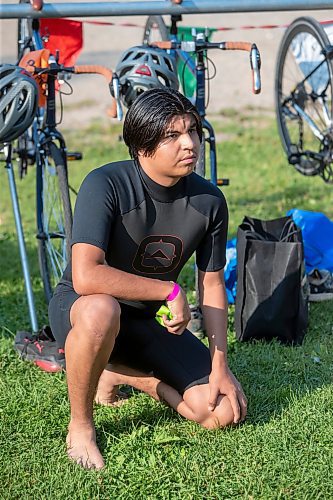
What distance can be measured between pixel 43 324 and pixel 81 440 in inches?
66.2

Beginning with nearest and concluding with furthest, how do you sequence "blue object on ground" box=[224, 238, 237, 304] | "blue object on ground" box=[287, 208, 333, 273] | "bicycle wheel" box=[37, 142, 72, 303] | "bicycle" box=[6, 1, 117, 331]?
"bicycle" box=[6, 1, 117, 331] < "bicycle wheel" box=[37, 142, 72, 303] < "blue object on ground" box=[224, 238, 237, 304] < "blue object on ground" box=[287, 208, 333, 273]

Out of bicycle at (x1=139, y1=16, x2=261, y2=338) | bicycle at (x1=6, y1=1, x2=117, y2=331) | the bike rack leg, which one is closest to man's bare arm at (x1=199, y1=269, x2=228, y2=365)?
bicycle at (x1=139, y1=16, x2=261, y2=338)

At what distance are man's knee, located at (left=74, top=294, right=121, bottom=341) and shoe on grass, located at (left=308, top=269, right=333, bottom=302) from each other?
2.22 m

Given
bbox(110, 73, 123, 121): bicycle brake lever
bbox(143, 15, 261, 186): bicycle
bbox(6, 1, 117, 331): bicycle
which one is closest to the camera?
bbox(110, 73, 123, 121): bicycle brake lever

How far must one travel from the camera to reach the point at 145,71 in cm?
480

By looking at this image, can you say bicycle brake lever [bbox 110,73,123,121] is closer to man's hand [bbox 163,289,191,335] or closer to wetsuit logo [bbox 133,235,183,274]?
wetsuit logo [bbox 133,235,183,274]

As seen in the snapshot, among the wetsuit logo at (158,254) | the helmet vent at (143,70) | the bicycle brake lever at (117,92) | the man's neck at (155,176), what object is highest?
the helmet vent at (143,70)

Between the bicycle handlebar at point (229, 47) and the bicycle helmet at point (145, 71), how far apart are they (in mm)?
72

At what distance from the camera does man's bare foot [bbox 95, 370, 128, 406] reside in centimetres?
393

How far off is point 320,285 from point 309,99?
180cm

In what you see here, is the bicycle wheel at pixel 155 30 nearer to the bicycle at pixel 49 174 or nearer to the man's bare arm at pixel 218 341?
the bicycle at pixel 49 174

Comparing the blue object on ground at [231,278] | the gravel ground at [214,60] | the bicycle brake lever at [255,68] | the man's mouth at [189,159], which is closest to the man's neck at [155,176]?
the man's mouth at [189,159]

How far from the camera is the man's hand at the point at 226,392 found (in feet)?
11.9

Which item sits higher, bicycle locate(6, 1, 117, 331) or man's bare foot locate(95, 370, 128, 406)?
bicycle locate(6, 1, 117, 331)
